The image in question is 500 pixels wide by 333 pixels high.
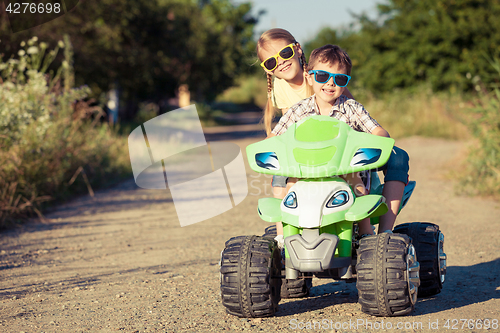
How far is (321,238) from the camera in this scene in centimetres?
284

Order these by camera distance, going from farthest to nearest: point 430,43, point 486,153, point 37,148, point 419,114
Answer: point 430,43 < point 419,114 < point 486,153 < point 37,148

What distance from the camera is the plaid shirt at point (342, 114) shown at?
340 cm

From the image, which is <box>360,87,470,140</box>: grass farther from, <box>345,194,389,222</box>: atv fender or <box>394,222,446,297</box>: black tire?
<box>345,194,389,222</box>: atv fender

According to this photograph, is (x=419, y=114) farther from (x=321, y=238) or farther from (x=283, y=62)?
(x=321, y=238)

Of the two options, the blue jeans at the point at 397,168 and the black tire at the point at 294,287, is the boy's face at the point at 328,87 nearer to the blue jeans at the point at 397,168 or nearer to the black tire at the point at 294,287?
the blue jeans at the point at 397,168

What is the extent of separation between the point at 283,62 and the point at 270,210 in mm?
1396

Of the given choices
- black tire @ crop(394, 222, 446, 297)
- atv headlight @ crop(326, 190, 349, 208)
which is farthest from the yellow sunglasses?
black tire @ crop(394, 222, 446, 297)

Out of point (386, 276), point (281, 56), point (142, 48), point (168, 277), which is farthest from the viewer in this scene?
point (142, 48)

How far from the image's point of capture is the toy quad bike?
2844 millimetres

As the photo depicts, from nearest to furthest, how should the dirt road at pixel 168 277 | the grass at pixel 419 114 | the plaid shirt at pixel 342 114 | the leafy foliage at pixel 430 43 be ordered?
1. the dirt road at pixel 168 277
2. the plaid shirt at pixel 342 114
3. the grass at pixel 419 114
4. the leafy foliage at pixel 430 43

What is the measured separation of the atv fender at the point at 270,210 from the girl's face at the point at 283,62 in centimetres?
123

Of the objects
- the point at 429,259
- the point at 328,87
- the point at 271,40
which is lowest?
the point at 429,259

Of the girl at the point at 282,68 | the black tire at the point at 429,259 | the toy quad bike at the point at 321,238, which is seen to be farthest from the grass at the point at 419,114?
the toy quad bike at the point at 321,238

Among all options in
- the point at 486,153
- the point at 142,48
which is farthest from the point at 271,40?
the point at 142,48
